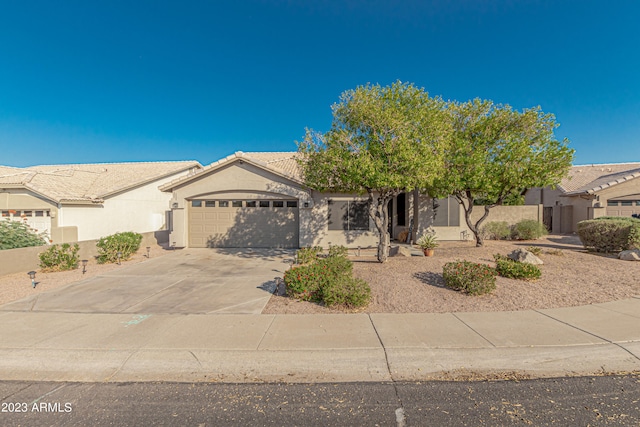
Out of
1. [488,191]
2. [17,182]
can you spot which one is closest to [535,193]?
[488,191]

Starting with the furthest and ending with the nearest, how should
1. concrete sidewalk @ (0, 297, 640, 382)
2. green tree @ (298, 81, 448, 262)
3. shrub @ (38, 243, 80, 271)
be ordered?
shrub @ (38, 243, 80, 271), green tree @ (298, 81, 448, 262), concrete sidewalk @ (0, 297, 640, 382)

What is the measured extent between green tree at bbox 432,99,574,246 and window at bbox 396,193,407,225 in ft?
15.2

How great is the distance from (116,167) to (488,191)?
82.6 feet

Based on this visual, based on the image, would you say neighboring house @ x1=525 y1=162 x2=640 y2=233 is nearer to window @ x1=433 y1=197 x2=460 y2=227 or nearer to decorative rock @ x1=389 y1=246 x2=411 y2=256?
window @ x1=433 y1=197 x2=460 y2=227

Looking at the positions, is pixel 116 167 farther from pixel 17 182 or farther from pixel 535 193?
pixel 535 193

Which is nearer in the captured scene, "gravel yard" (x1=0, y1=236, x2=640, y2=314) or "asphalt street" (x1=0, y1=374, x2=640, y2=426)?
"asphalt street" (x1=0, y1=374, x2=640, y2=426)

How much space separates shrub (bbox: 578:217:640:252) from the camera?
9.89 metres

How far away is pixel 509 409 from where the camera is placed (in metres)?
3.05

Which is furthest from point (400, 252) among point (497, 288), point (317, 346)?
point (317, 346)

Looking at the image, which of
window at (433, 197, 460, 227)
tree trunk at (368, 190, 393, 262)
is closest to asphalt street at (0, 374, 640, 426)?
tree trunk at (368, 190, 393, 262)

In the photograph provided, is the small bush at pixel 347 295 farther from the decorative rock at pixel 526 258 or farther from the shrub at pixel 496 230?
the shrub at pixel 496 230

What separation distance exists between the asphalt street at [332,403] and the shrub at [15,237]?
9066 mm

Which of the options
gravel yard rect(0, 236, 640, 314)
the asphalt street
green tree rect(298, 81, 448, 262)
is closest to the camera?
the asphalt street

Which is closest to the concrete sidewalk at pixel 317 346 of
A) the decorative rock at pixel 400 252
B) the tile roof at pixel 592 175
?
the decorative rock at pixel 400 252
